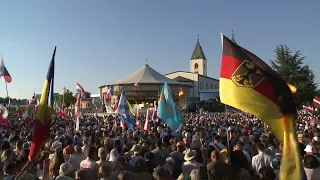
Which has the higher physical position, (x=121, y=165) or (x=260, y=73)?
(x=260, y=73)

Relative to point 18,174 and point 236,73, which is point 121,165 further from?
point 236,73

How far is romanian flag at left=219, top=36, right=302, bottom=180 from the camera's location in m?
3.38

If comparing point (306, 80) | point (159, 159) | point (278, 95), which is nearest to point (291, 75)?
point (306, 80)

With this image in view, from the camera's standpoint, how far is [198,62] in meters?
126

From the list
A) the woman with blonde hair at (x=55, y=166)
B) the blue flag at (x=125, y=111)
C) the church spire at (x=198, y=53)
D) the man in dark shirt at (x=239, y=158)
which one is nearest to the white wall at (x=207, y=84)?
the church spire at (x=198, y=53)

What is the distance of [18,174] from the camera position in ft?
16.8

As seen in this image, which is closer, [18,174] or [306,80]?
[18,174]

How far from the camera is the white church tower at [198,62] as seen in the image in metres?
125

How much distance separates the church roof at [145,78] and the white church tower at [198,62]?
147ft

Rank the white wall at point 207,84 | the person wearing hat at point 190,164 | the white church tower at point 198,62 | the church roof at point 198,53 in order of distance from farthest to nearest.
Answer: the church roof at point 198,53 → the white church tower at point 198,62 → the white wall at point 207,84 → the person wearing hat at point 190,164

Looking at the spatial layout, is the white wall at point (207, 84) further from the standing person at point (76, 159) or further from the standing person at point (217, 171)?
the standing person at point (217, 171)

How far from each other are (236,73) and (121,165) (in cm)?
286

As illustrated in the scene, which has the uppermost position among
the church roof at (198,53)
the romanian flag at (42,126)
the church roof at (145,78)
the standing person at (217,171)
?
the church roof at (198,53)

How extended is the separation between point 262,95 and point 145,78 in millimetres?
74407
